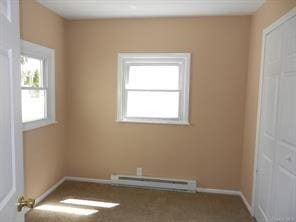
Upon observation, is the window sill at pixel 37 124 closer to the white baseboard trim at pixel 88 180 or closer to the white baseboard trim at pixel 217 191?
the white baseboard trim at pixel 88 180

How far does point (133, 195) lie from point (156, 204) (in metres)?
0.40

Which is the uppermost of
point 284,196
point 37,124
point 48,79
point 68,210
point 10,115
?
point 48,79

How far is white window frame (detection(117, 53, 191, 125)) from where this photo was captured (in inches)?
Result: 132

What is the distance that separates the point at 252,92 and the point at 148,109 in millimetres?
1480

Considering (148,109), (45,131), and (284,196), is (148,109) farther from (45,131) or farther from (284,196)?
(284,196)

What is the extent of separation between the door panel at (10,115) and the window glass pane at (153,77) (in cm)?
257

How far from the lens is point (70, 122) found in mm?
3693

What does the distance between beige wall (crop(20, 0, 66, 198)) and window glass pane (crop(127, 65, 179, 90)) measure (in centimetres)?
108

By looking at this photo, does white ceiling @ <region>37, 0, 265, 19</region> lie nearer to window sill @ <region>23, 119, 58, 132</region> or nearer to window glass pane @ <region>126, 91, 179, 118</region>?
window glass pane @ <region>126, 91, 179, 118</region>

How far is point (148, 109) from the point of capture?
11.7 feet

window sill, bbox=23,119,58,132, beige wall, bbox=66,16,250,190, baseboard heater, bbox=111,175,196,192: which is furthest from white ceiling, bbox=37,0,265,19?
baseboard heater, bbox=111,175,196,192

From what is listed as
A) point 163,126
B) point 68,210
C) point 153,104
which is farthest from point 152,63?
point 68,210

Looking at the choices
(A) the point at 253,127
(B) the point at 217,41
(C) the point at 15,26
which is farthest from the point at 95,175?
(C) the point at 15,26

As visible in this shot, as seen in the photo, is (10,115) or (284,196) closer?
(10,115)
